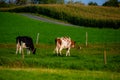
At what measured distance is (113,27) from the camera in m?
77.4

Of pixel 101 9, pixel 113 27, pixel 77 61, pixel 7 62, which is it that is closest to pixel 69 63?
pixel 77 61

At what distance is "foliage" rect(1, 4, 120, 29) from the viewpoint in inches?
3108

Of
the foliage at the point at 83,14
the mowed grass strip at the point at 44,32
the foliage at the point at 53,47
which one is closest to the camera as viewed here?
the foliage at the point at 53,47

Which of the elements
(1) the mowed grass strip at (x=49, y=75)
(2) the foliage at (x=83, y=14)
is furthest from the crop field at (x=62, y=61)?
(2) the foliage at (x=83, y=14)

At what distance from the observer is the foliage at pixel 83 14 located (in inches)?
3108

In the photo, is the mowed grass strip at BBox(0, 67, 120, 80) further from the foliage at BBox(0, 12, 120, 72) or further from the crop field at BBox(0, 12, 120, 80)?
the foliage at BBox(0, 12, 120, 72)

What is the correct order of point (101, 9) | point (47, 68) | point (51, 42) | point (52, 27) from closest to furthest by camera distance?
point (47, 68) < point (51, 42) < point (52, 27) < point (101, 9)

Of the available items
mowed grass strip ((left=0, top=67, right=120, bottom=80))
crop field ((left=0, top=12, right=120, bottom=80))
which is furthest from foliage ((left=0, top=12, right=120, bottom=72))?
mowed grass strip ((left=0, top=67, right=120, bottom=80))

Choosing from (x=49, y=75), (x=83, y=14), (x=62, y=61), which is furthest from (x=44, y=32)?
(x=49, y=75)

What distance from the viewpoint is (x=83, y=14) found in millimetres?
87062

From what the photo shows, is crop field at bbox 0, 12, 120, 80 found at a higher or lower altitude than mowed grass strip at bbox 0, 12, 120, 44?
higher

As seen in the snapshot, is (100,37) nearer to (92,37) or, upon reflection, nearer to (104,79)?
(92,37)

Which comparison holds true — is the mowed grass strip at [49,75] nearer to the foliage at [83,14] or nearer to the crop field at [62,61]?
the crop field at [62,61]

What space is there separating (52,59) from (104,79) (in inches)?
342
